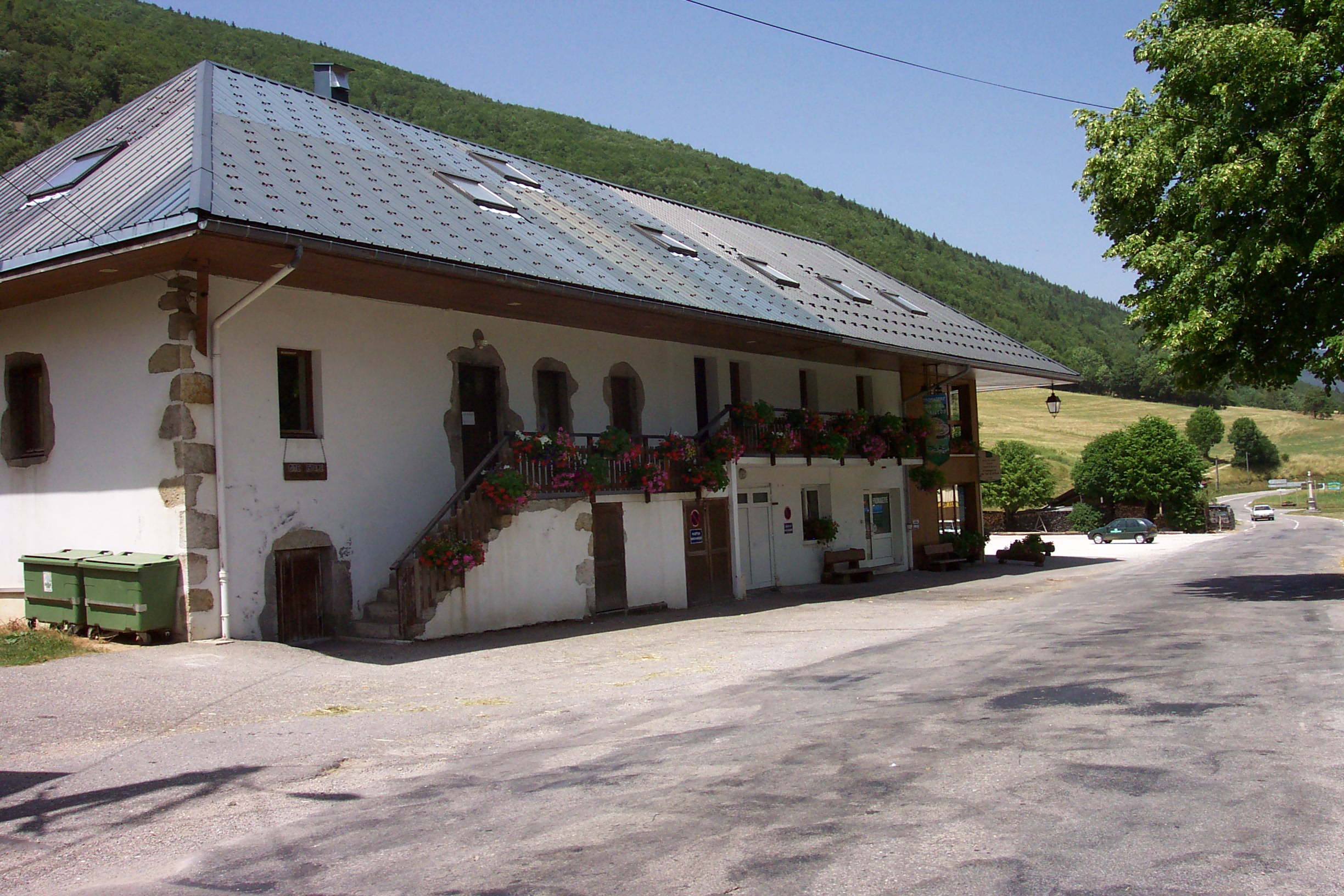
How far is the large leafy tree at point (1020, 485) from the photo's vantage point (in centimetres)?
7731

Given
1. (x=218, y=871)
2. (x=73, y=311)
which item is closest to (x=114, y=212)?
(x=73, y=311)

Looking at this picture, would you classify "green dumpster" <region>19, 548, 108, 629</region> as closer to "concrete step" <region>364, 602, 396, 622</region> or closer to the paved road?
the paved road

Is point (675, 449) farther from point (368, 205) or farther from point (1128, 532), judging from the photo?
point (1128, 532)

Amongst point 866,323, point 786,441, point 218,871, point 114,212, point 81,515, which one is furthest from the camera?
point 866,323

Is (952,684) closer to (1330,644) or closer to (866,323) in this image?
(1330,644)

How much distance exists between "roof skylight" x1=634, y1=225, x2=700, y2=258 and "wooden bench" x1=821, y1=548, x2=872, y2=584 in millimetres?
7755

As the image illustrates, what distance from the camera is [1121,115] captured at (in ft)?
60.1

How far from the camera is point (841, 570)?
2595 centimetres

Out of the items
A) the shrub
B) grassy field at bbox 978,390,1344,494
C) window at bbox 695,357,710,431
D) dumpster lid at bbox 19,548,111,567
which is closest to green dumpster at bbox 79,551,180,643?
dumpster lid at bbox 19,548,111,567

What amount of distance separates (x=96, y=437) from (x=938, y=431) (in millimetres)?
19814

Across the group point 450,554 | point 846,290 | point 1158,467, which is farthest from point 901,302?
point 1158,467

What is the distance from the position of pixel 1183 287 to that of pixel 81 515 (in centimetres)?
1589

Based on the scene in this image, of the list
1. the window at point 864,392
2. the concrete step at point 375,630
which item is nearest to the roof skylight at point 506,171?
the concrete step at point 375,630

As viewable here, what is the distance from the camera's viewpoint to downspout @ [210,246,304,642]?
13.6m
